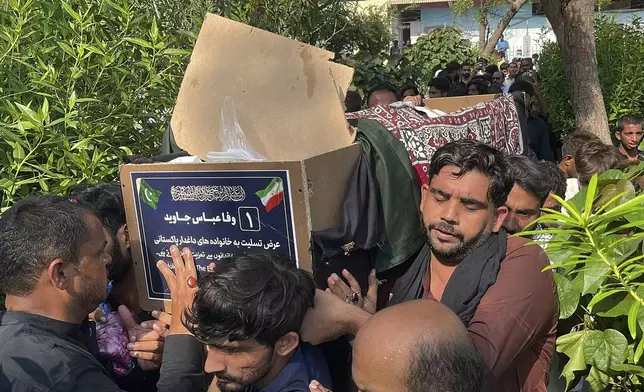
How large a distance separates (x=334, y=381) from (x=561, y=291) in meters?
0.77

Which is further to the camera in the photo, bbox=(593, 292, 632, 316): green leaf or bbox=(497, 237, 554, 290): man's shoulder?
bbox=(497, 237, 554, 290): man's shoulder

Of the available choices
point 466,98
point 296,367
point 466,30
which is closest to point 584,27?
point 466,98

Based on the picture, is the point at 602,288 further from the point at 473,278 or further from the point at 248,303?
the point at 248,303

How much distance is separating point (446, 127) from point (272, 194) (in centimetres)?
106

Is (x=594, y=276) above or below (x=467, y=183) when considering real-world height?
below

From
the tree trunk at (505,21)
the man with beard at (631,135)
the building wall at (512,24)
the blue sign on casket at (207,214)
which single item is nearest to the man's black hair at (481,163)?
the blue sign on casket at (207,214)

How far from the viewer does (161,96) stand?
3.26 m

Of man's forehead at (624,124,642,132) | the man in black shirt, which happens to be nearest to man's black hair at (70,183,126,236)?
the man in black shirt

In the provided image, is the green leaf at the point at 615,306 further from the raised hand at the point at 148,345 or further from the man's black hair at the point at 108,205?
the man's black hair at the point at 108,205

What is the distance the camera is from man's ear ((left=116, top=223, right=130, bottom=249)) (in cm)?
230

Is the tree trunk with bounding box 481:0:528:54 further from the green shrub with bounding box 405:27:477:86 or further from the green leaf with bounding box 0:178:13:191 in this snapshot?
the green leaf with bounding box 0:178:13:191

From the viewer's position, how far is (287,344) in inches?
72.2

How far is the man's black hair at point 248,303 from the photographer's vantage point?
1.74 metres

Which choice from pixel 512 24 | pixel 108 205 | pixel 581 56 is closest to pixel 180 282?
pixel 108 205
